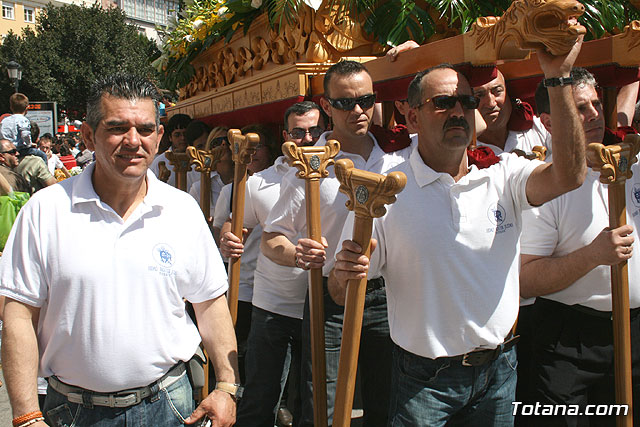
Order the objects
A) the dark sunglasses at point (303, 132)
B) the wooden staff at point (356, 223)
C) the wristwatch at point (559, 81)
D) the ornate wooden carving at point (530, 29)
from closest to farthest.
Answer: the ornate wooden carving at point (530, 29) < the wristwatch at point (559, 81) < the wooden staff at point (356, 223) < the dark sunglasses at point (303, 132)

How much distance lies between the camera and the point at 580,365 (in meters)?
2.70

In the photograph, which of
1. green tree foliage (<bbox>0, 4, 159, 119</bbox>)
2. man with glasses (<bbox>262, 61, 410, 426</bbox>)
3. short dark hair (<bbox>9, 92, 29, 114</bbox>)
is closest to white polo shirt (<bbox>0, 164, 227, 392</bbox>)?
man with glasses (<bbox>262, 61, 410, 426</bbox>)

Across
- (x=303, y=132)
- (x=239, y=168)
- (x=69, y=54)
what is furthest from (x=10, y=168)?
(x=69, y=54)

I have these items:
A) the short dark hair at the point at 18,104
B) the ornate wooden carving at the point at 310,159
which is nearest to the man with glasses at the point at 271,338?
the ornate wooden carving at the point at 310,159

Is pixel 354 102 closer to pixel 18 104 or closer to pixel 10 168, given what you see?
pixel 10 168

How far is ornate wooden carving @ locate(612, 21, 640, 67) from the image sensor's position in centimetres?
245

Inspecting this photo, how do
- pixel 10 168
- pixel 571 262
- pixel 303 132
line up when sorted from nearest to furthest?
pixel 571 262 < pixel 303 132 < pixel 10 168

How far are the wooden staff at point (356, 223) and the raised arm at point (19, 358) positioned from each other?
1.02 m

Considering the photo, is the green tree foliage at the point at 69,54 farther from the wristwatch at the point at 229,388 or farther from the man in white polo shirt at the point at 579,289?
the wristwatch at the point at 229,388

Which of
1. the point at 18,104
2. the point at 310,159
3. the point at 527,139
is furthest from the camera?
the point at 18,104

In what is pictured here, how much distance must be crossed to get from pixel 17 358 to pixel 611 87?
2617 mm

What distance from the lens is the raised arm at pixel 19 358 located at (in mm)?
1960

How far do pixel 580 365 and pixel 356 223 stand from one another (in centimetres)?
125

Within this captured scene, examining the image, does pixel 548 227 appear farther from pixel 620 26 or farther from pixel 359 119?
pixel 620 26
